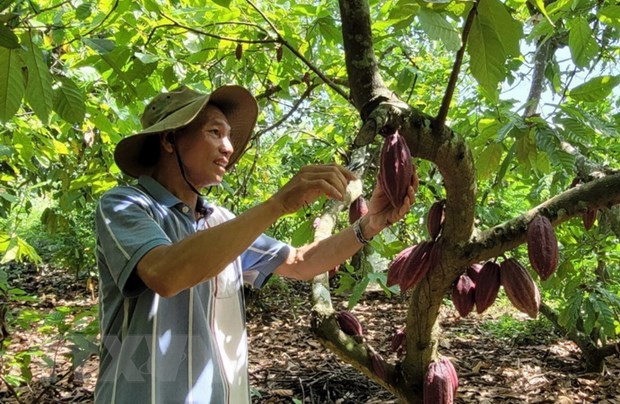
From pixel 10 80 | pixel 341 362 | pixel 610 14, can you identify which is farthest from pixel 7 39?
pixel 341 362

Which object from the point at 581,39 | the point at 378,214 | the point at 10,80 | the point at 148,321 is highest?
the point at 581,39

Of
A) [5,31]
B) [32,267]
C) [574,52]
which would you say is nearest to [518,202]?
[574,52]

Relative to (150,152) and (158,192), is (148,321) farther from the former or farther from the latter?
(150,152)

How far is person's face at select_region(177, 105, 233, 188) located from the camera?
140cm

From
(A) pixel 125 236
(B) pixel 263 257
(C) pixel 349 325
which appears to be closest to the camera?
(A) pixel 125 236

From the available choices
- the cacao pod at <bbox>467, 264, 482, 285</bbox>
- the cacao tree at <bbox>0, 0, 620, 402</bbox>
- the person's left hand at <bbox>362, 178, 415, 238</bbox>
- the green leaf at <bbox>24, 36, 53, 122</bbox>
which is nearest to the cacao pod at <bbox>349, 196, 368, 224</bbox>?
the cacao tree at <bbox>0, 0, 620, 402</bbox>

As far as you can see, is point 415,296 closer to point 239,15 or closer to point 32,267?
point 239,15

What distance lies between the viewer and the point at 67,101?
129 cm

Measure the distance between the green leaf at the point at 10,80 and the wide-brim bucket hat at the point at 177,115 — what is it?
301 mm

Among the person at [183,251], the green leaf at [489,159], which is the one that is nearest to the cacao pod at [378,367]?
the person at [183,251]

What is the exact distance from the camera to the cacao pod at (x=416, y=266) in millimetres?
1382

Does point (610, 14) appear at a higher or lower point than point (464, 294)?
higher

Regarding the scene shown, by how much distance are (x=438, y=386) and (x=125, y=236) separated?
38.0 inches

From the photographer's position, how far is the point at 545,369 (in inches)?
140
